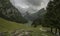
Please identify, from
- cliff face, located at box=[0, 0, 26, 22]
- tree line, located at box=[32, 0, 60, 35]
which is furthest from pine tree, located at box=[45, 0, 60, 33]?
cliff face, located at box=[0, 0, 26, 22]

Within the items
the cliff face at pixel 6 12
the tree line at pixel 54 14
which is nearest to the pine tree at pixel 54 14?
the tree line at pixel 54 14

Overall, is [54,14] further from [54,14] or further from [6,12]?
[6,12]

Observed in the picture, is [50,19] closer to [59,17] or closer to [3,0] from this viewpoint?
[59,17]

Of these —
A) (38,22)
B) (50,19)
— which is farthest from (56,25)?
(38,22)

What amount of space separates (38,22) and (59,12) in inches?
2631

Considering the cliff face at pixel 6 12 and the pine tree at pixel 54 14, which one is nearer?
the pine tree at pixel 54 14

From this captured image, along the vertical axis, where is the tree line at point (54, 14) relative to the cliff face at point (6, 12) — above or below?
below

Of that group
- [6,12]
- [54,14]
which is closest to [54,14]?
[54,14]

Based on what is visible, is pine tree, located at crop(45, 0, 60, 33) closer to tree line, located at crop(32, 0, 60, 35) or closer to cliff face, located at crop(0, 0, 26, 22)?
tree line, located at crop(32, 0, 60, 35)

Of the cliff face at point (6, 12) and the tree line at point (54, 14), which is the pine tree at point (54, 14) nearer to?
the tree line at point (54, 14)

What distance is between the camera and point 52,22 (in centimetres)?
4784

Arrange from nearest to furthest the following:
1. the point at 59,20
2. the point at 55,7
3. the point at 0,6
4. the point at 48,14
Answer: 1. the point at 59,20
2. the point at 55,7
3. the point at 48,14
4. the point at 0,6

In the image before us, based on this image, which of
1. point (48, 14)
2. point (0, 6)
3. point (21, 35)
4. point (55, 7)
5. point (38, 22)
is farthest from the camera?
point (0, 6)

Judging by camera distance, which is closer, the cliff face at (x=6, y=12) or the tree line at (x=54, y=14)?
the tree line at (x=54, y=14)
